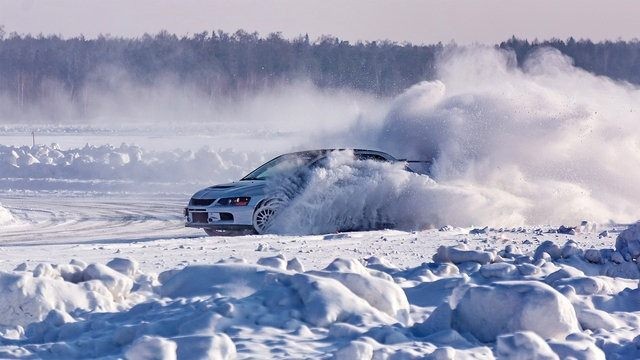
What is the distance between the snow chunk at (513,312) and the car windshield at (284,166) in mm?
10234

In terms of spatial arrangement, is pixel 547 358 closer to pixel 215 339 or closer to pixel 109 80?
pixel 215 339

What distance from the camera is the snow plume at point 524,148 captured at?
19.3 m

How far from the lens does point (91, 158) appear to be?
33.2 meters

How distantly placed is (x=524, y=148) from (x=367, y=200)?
494cm

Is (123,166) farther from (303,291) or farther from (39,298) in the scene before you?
(303,291)

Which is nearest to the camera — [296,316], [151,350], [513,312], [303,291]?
[151,350]

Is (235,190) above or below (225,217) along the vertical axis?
above

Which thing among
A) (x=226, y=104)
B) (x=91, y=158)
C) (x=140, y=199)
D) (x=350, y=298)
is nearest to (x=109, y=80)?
(x=226, y=104)

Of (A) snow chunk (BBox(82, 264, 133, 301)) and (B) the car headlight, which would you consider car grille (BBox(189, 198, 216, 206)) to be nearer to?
(B) the car headlight

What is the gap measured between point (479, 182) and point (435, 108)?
12.0 ft

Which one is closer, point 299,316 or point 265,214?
point 299,316

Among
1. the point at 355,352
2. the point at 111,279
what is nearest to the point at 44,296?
the point at 111,279

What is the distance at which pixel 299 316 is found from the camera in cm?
709

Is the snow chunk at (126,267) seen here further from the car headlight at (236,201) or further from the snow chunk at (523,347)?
the car headlight at (236,201)
